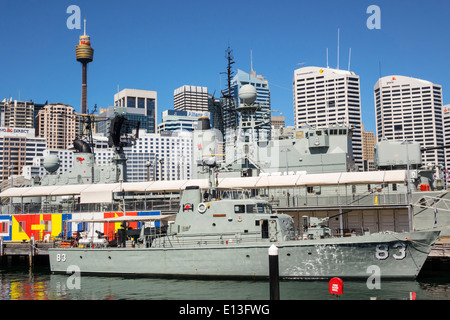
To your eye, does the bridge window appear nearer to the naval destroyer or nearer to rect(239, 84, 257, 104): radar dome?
the naval destroyer

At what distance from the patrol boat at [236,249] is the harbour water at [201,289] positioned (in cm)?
70

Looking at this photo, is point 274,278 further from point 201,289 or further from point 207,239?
point 207,239

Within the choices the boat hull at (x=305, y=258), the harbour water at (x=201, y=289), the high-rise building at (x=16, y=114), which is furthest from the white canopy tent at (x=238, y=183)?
the high-rise building at (x=16, y=114)

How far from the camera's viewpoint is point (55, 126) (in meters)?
192

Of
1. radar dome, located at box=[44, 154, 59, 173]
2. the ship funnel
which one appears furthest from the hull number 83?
radar dome, located at box=[44, 154, 59, 173]

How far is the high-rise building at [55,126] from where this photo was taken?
190m

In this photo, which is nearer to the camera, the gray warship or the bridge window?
the gray warship

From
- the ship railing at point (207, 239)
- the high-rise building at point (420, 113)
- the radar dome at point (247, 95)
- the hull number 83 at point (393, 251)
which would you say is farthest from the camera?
the high-rise building at point (420, 113)

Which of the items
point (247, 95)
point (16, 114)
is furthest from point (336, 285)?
point (16, 114)

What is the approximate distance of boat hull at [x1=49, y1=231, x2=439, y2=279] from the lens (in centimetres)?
2312

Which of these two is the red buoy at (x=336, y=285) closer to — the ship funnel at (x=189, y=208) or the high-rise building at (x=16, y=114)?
the ship funnel at (x=189, y=208)

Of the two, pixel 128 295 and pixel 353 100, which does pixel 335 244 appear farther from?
pixel 353 100

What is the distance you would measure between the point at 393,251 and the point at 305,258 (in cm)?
458

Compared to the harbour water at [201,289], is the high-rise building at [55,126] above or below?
above
